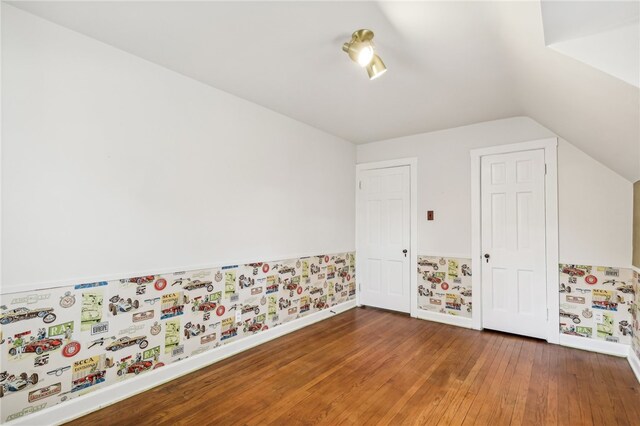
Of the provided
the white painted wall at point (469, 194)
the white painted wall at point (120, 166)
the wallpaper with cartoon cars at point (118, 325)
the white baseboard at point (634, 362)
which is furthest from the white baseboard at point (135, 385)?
the white baseboard at point (634, 362)

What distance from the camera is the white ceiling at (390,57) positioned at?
1720mm

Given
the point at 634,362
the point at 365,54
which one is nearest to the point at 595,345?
the point at 634,362

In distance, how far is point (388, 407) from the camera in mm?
2109

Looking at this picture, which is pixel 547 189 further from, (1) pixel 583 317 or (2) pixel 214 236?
(2) pixel 214 236

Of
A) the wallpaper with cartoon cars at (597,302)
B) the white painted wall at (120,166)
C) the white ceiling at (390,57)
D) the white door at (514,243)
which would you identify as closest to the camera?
the white ceiling at (390,57)

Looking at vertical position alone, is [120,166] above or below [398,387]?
above

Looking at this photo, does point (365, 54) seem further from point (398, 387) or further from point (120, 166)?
point (398, 387)

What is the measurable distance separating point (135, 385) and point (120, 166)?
5.23ft

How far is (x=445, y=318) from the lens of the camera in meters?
3.84

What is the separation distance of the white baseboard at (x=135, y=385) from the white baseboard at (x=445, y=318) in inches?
71.2

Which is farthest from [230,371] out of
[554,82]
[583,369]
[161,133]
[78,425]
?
[554,82]

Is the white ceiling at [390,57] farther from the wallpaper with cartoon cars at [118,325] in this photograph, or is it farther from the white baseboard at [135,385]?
the white baseboard at [135,385]

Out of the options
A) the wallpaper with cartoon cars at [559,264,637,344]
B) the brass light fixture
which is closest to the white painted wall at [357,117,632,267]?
the wallpaper with cartoon cars at [559,264,637,344]

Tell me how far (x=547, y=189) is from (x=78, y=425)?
4398 millimetres
